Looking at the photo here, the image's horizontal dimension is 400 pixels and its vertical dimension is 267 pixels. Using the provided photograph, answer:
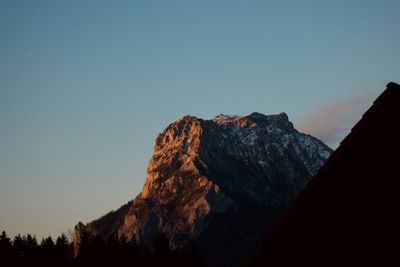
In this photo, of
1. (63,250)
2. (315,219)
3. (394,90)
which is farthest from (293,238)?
(63,250)

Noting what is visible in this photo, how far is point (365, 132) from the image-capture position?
28.0ft

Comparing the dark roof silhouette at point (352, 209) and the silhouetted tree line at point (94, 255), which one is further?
the silhouetted tree line at point (94, 255)

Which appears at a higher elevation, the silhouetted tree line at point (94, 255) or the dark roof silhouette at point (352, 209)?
the silhouetted tree line at point (94, 255)

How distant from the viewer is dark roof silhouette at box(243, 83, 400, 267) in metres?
7.86

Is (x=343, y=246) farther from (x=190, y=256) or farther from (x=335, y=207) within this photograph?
(x=190, y=256)

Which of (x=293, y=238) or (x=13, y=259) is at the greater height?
(x=13, y=259)

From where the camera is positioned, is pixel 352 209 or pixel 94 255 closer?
pixel 352 209

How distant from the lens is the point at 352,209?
8148 millimetres

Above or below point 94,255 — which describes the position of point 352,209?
below

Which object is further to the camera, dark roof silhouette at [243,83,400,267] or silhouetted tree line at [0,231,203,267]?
silhouetted tree line at [0,231,203,267]

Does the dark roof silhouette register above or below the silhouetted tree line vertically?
below

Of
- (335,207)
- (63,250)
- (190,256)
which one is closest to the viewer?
(335,207)

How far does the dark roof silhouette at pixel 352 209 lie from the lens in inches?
310

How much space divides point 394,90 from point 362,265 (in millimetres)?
2564
